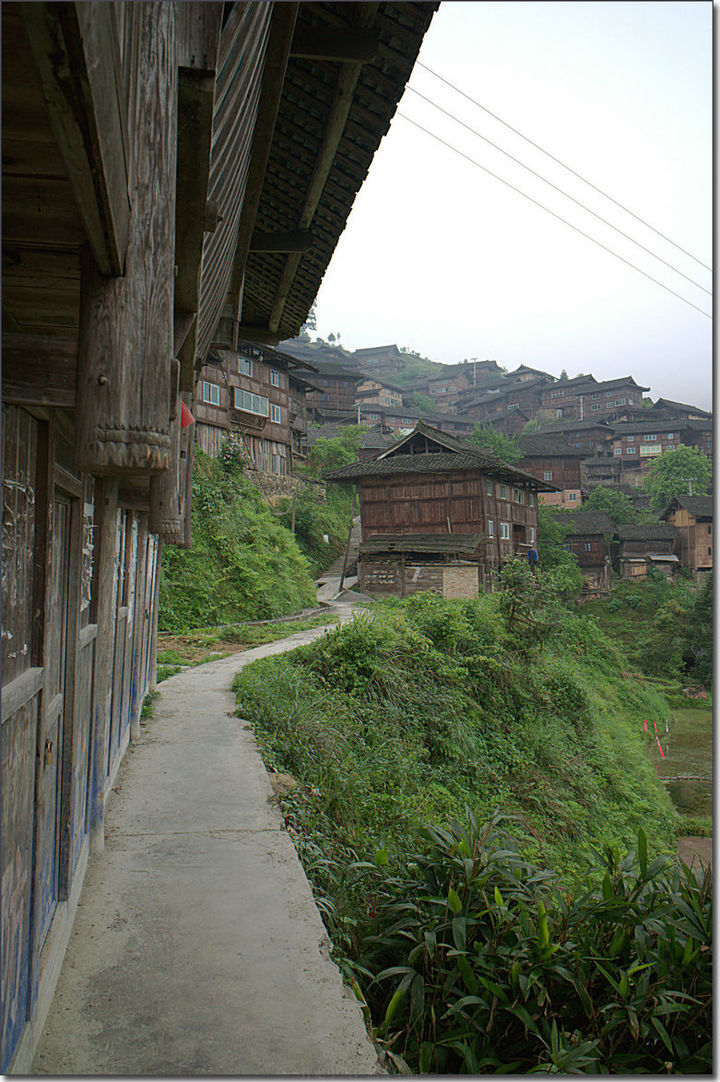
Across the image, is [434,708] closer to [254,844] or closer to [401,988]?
[254,844]

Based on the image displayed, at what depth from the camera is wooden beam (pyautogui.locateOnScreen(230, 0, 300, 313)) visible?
2.73 meters

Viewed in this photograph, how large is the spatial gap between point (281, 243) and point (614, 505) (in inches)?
1433

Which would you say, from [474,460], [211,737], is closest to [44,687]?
[211,737]

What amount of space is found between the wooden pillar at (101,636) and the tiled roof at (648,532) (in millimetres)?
33036

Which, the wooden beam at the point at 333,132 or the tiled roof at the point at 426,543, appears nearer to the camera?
the wooden beam at the point at 333,132

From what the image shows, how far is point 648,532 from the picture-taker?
33719mm

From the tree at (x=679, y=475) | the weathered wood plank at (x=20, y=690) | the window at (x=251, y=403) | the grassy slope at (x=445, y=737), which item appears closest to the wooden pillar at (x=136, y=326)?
the weathered wood plank at (x=20, y=690)

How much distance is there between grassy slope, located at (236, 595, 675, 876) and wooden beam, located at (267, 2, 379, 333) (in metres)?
4.51

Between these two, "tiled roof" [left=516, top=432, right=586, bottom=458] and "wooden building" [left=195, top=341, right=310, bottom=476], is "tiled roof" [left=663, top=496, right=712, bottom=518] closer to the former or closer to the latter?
"tiled roof" [left=516, top=432, right=586, bottom=458]

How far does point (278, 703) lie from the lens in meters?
8.19

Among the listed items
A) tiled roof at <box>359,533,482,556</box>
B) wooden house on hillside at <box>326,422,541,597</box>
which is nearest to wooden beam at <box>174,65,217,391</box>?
wooden house on hillside at <box>326,422,541,597</box>

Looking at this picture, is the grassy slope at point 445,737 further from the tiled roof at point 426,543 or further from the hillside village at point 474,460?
the tiled roof at point 426,543

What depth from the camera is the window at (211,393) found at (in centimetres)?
2408

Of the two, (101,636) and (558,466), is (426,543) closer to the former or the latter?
(101,636)
